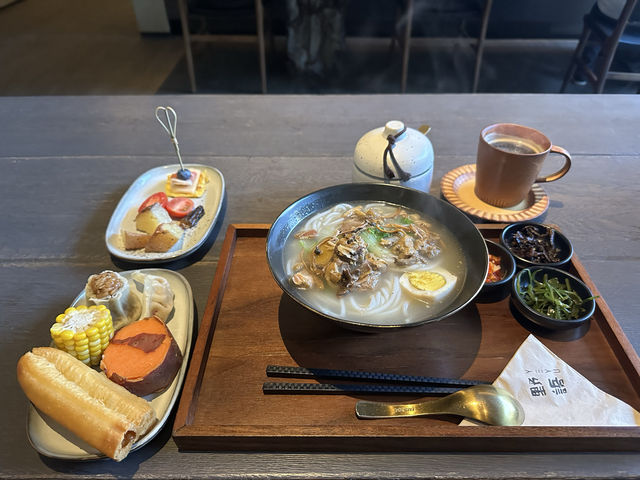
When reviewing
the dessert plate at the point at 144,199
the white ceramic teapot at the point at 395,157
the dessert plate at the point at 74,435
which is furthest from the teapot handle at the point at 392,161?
the dessert plate at the point at 74,435

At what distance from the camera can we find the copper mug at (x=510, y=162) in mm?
1498

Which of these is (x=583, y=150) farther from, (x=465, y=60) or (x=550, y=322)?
(x=465, y=60)

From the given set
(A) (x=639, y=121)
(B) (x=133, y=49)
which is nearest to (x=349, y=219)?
(A) (x=639, y=121)

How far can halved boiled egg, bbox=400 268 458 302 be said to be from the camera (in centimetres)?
118

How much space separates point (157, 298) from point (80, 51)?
19.7 ft

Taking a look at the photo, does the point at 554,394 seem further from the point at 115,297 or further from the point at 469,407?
the point at 115,297

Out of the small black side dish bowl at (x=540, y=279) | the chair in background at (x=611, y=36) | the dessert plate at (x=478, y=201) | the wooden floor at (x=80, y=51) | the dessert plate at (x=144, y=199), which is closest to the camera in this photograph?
the small black side dish bowl at (x=540, y=279)

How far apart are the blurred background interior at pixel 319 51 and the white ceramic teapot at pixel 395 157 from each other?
130 inches

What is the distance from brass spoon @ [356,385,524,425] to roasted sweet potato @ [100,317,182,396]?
1.53 feet

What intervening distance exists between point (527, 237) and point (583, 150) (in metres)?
0.87

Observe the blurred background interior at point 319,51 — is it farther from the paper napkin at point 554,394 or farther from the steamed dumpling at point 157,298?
the paper napkin at point 554,394

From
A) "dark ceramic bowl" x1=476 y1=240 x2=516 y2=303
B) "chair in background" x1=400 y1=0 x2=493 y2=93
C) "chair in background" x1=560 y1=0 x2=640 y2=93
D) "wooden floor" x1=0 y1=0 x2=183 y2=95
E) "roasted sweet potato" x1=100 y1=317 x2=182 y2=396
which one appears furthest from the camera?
"wooden floor" x1=0 y1=0 x2=183 y2=95

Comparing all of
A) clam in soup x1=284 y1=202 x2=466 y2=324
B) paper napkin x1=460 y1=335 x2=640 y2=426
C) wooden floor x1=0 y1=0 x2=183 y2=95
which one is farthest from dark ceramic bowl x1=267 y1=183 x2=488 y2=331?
wooden floor x1=0 y1=0 x2=183 y2=95

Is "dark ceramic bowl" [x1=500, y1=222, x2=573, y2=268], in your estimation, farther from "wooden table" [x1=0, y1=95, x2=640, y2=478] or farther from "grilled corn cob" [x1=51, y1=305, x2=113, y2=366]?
"grilled corn cob" [x1=51, y1=305, x2=113, y2=366]
